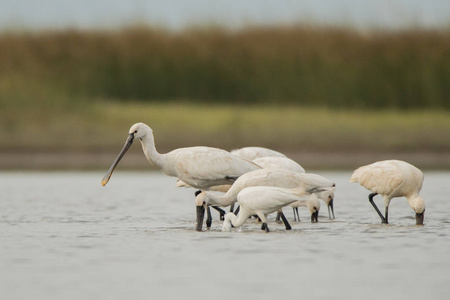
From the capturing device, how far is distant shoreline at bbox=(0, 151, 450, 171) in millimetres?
29688

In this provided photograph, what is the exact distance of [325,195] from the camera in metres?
14.1

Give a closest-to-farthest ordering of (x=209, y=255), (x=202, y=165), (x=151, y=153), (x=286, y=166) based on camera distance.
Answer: (x=209, y=255) < (x=202, y=165) < (x=151, y=153) < (x=286, y=166)

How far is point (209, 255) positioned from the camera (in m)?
9.93

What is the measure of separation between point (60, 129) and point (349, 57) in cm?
1300

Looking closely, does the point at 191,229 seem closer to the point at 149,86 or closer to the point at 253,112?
the point at 253,112

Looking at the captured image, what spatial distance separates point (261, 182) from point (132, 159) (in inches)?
800

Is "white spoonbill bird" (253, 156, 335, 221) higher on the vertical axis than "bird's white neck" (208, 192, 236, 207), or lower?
higher

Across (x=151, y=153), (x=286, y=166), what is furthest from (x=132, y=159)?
(x=151, y=153)

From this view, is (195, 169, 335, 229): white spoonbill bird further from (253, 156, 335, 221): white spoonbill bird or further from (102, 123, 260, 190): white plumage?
(253, 156, 335, 221): white spoonbill bird

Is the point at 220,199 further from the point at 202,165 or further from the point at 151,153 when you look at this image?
the point at 151,153

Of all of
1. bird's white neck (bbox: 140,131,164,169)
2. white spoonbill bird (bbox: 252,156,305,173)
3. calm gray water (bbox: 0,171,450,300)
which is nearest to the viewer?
calm gray water (bbox: 0,171,450,300)

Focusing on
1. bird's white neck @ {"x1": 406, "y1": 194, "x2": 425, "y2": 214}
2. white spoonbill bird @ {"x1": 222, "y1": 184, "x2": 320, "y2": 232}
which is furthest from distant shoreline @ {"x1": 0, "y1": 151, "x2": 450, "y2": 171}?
white spoonbill bird @ {"x1": 222, "y1": 184, "x2": 320, "y2": 232}

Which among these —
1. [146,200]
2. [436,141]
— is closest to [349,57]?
[436,141]

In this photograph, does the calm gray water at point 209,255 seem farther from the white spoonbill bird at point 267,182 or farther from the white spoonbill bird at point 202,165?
the white spoonbill bird at point 202,165
